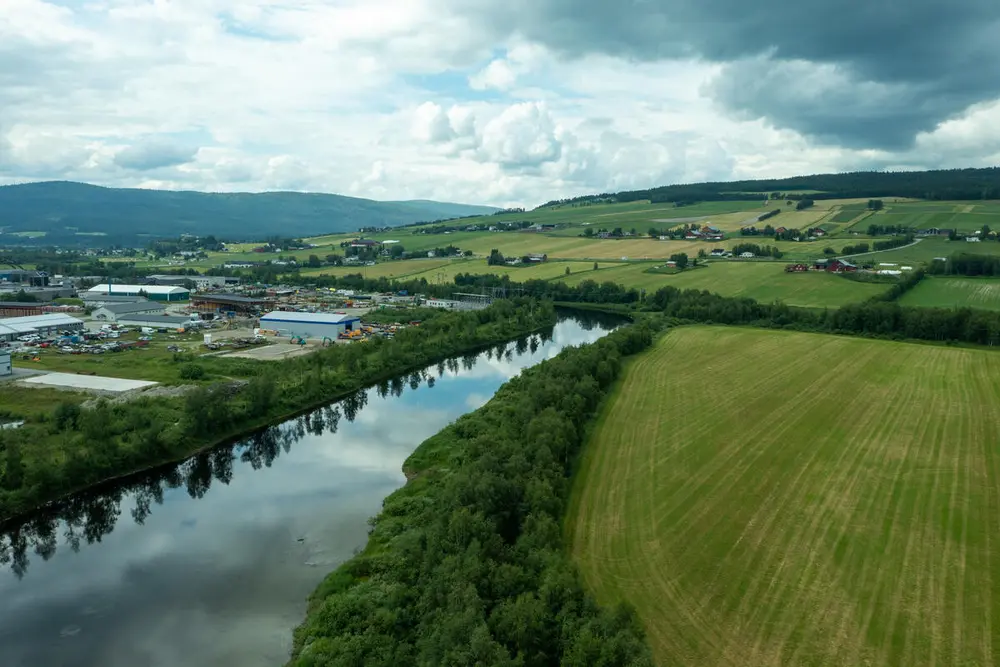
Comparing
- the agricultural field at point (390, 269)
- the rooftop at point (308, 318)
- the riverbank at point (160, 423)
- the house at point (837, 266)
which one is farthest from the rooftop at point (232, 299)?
the house at point (837, 266)

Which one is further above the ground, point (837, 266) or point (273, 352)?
point (837, 266)

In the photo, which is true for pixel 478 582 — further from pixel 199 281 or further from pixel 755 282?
pixel 199 281

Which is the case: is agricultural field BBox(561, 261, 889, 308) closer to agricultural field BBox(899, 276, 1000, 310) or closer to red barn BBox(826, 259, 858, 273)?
red barn BBox(826, 259, 858, 273)

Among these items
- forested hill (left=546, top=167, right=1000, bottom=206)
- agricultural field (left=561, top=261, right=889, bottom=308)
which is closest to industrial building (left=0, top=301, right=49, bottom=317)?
agricultural field (left=561, top=261, right=889, bottom=308)

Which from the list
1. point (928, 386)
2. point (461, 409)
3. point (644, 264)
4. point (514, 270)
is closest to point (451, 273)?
point (514, 270)

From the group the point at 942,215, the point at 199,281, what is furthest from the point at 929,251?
the point at 199,281
